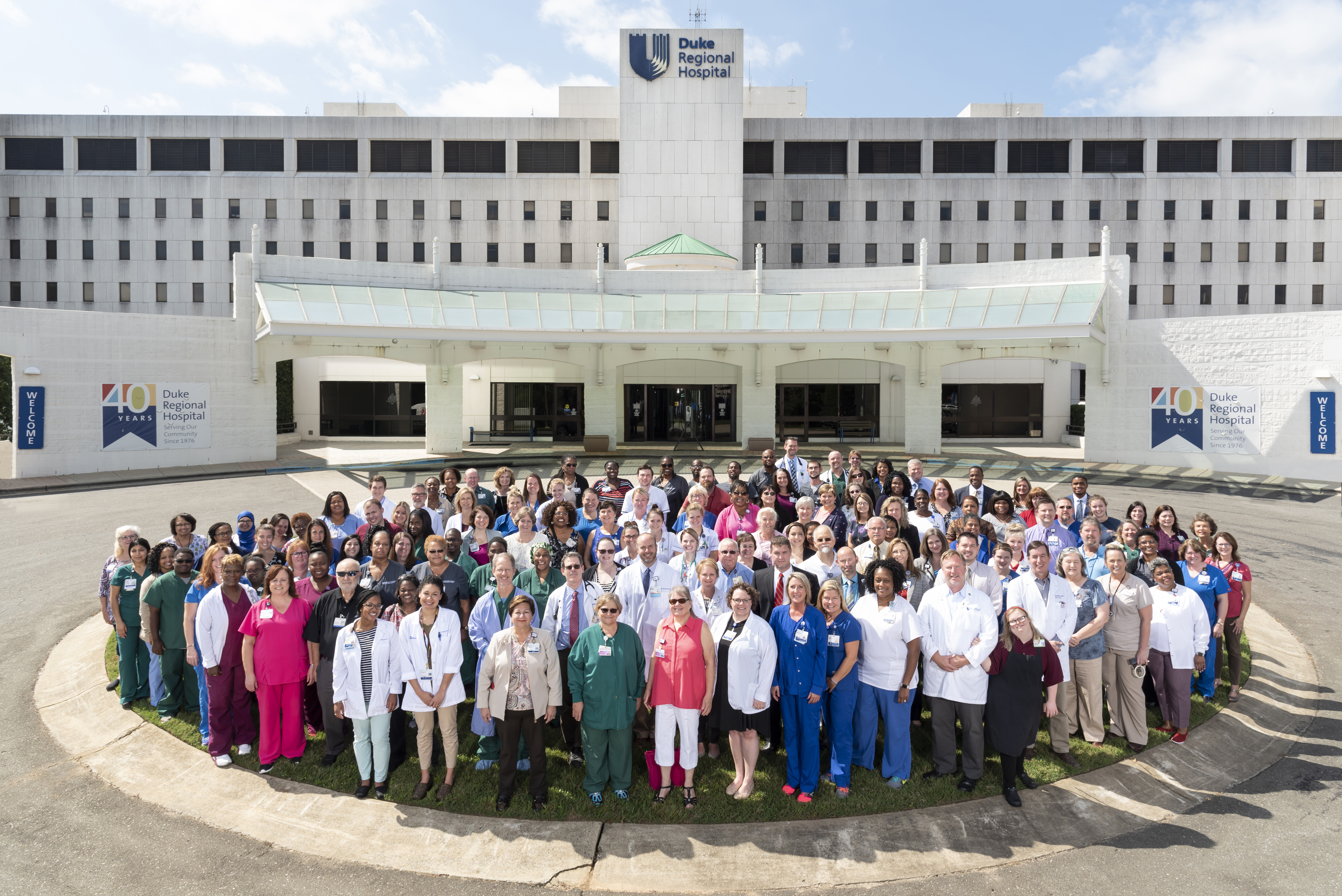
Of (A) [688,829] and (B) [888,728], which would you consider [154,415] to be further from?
(B) [888,728]

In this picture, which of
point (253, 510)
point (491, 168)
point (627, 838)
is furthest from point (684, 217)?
point (627, 838)

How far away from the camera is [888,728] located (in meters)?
5.96

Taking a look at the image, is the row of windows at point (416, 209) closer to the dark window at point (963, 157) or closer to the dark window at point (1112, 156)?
the dark window at point (963, 157)

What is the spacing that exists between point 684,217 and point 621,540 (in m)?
29.9

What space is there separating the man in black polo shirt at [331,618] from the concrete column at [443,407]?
830 inches

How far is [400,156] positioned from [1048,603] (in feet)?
132

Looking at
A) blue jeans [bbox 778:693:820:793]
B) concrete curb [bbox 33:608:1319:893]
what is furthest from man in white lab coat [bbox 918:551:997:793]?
blue jeans [bbox 778:693:820:793]

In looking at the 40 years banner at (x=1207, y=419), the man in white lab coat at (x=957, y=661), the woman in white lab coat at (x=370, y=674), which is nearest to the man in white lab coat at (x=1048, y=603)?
the man in white lab coat at (x=957, y=661)

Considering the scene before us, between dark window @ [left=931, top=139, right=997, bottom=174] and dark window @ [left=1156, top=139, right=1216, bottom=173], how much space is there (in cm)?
845

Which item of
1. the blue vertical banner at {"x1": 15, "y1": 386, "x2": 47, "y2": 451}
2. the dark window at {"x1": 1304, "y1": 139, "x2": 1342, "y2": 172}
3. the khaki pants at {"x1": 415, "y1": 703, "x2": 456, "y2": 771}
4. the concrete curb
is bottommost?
the concrete curb

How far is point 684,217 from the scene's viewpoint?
113 ft

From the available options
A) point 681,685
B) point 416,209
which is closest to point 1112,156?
point 416,209

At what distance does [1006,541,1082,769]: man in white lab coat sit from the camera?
19.7 feet

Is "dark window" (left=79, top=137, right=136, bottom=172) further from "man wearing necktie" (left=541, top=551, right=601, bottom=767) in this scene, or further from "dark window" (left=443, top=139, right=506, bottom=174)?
"man wearing necktie" (left=541, top=551, right=601, bottom=767)
